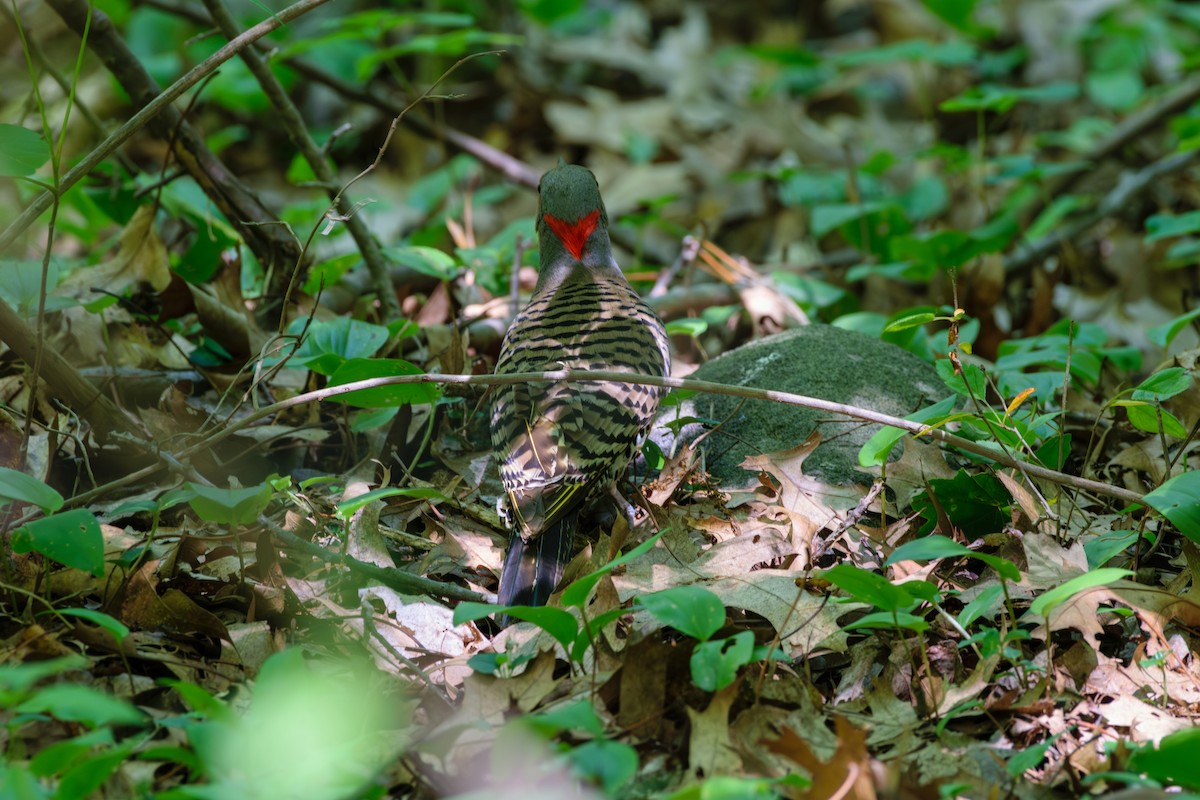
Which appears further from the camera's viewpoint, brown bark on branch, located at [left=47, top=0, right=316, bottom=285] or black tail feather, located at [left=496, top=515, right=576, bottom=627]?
brown bark on branch, located at [left=47, top=0, right=316, bottom=285]

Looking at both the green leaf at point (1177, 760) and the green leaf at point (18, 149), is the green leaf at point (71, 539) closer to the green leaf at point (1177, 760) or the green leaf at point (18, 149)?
the green leaf at point (18, 149)

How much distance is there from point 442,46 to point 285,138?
3499mm

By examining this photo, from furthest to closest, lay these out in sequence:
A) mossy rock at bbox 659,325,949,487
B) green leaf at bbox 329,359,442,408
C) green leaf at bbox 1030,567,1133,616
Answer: mossy rock at bbox 659,325,949,487
green leaf at bbox 329,359,442,408
green leaf at bbox 1030,567,1133,616

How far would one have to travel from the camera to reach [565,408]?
3.65 meters

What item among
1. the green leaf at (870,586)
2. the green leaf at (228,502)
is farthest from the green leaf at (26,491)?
the green leaf at (870,586)

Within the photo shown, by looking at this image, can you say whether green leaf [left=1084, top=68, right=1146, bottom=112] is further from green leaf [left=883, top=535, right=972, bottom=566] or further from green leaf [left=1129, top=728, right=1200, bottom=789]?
green leaf [left=1129, top=728, right=1200, bottom=789]

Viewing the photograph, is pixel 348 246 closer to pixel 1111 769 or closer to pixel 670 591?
pixel 670 591

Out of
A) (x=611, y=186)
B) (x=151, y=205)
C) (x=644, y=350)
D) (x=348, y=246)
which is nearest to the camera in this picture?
(x=644, y=350)

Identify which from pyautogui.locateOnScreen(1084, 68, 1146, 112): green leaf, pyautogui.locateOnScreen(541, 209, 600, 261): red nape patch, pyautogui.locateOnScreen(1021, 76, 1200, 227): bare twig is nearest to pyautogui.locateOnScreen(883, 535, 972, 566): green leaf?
pyautogui.locateOnScreen(541, 209, 600, 261): red nape patch

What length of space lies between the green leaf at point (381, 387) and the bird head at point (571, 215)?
1587 mm

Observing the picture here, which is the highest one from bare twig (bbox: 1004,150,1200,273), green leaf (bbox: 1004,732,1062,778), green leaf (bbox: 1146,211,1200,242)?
green leaf (bbox: 1004,732,1062,778)

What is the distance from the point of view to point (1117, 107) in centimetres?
883

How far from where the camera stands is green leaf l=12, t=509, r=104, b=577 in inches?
102

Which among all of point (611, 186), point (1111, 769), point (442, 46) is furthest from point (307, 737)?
point (611, 186)
